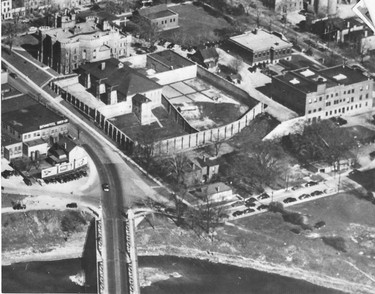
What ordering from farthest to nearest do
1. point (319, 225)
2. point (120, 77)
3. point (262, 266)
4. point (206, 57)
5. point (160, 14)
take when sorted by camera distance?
point (160, 14), point (206, 57), point (120, 77), point (319, 225), point (262, 266)

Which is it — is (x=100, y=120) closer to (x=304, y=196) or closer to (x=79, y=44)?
(x=79, y=44)

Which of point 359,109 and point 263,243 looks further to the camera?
point 359,109

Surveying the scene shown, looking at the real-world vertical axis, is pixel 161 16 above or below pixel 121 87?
below

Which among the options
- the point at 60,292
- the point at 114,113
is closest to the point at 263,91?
the point at 114,113

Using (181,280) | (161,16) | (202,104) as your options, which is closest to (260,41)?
(161,16)

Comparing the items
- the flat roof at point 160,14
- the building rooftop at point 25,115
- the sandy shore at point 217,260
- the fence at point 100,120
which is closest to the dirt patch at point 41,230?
the sandy shore at point 217,260

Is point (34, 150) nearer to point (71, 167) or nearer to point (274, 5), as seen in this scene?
point (71, 167)
